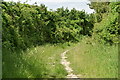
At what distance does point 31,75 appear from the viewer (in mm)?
7508

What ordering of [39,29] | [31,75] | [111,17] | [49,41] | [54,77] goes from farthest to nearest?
1. [49,41]
2. [39,29]
3. [111,17]
4. [54,77]
5. [31,75]

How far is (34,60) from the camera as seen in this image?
8734 millimetres

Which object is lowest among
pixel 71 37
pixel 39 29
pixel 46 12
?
pixel 71 37

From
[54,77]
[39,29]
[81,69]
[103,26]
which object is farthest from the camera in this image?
[39,29]

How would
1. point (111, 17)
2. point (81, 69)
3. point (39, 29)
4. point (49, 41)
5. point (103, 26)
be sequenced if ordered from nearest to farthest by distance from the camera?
point (81, 69), point (111, 17), point (103, 26), point (39, 29), point (49, 41)

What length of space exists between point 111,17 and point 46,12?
13.4 meters

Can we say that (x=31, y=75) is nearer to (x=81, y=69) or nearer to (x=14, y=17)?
(x=81, y=69)

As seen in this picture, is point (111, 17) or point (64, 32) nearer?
point (111, 17)

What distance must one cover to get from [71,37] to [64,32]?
1962mm

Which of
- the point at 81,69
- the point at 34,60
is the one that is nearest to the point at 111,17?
the point at 81,69

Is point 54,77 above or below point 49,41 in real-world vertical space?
above

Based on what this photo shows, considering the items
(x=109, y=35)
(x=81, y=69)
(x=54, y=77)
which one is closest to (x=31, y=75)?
(x=54, y=77)

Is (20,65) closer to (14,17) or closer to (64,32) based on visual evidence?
(14,17)

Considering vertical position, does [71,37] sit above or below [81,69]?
below
